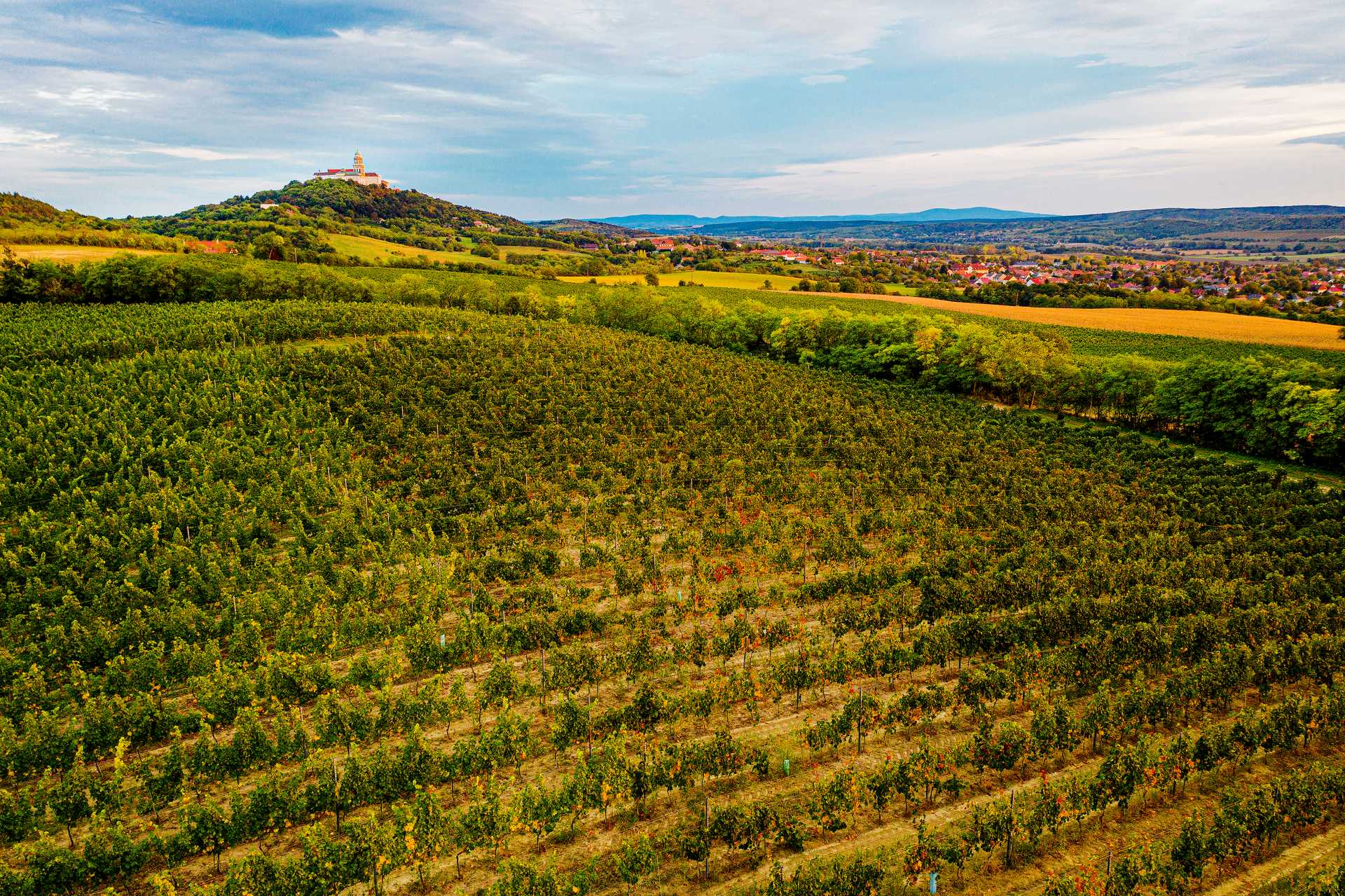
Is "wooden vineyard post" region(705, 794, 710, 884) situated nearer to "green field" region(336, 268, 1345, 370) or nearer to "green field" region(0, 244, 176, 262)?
"green field" region(336, 268, 1345, 370)

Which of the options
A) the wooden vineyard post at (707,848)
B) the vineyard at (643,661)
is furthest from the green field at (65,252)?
the wooden vineyard post at (707,848)

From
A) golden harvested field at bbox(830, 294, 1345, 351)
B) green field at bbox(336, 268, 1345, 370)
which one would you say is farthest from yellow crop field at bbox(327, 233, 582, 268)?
golden harvested field at bbox(830, 294, 1345, 351)

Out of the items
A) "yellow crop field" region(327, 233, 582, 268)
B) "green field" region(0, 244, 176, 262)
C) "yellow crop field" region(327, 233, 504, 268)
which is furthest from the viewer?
"yellow crop field" region(327, 233, 582, 268)

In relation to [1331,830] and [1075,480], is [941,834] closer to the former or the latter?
[1331,830]

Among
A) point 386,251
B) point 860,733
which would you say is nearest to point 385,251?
point 386,251

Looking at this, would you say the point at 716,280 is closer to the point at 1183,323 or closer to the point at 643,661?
the point at 1183,323

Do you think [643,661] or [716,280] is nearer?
[643,661]
